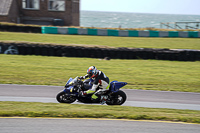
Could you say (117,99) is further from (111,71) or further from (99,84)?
(111,71)

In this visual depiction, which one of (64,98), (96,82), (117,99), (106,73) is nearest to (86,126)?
(96,82)

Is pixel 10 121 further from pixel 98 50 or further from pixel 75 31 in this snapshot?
pixel 75 31

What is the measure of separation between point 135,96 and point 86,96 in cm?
266

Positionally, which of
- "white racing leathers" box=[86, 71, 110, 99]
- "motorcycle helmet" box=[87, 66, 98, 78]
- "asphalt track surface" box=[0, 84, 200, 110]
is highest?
"motorcycle helmet" box=[87, 66, 98, 78]

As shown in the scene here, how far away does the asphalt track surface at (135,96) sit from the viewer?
32.3 ft

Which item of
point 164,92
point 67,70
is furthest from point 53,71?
point 164,92

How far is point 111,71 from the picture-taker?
50.4ft

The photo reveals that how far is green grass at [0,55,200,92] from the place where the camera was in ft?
42.0

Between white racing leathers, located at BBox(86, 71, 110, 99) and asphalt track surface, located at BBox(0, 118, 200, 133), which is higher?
white racing leathers, located at BBox(86, 71, 110, 99)

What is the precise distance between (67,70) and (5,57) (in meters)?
5.35

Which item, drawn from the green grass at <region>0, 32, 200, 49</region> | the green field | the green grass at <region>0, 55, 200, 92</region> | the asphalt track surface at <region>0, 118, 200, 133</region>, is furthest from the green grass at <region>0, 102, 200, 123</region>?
the green grass at <region>0, 32, 200, 49</region>

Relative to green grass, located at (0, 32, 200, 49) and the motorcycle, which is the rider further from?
green grass, located at (0, 32, 200, 49)

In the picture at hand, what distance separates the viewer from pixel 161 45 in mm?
24484

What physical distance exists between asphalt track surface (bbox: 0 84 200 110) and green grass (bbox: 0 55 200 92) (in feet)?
2.55
